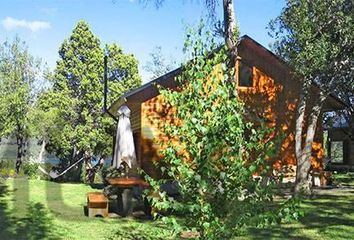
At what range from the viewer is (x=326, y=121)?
87.1ft

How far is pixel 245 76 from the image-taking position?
56.4 ft

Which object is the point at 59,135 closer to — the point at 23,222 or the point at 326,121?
the point at 326,121

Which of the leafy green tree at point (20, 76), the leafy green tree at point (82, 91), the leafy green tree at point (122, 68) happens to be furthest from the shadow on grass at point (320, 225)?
the leafy green tree at point (122, 68)

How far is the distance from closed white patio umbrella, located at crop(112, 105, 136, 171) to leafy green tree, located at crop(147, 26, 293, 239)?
836 cm

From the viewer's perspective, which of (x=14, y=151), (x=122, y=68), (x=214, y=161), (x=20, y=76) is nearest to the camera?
(x=214, y=161)

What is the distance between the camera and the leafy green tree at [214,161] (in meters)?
4.53

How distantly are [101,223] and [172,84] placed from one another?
7178 millimetres

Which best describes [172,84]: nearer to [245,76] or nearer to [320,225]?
[245,76]

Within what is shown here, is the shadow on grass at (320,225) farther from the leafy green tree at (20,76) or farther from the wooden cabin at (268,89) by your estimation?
the leafy green tree at (20,76)

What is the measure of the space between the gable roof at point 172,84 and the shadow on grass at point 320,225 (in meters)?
4.33

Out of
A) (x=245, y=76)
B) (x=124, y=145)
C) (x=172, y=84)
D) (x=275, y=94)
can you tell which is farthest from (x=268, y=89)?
(x=124, y=145)

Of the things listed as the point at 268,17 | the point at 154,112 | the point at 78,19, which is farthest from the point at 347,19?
the point at 78,19

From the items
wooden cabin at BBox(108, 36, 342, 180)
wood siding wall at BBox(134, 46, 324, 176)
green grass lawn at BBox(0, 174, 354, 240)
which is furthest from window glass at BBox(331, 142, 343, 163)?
green grass lawn at BBox(0, 174, 354, 240)

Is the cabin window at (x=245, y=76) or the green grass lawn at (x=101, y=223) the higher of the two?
the cabin window at (x=245, y=76)
